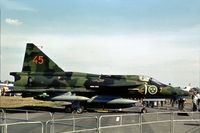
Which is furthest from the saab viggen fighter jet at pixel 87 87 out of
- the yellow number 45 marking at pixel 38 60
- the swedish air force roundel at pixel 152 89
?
the yellow number 45 marking at pixel 38 60

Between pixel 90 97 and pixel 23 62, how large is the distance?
609 centimetres

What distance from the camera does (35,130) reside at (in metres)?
13.5

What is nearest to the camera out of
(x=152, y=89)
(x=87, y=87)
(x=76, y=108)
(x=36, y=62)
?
(x=76, y=108)

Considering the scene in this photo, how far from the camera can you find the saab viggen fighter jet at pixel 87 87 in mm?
26422

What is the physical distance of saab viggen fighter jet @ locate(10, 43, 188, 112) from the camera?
86.7ft

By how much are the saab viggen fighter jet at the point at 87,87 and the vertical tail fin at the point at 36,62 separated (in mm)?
118

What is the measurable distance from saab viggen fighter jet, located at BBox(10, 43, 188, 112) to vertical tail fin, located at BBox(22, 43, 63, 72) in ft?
0.39

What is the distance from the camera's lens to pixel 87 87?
27359mm

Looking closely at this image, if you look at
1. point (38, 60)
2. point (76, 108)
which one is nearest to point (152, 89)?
point (76, 108)

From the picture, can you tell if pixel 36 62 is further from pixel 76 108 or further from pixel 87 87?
pixel 76 108

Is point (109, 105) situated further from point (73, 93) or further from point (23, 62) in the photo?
point (23, 62)

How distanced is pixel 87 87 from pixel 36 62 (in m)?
4.66

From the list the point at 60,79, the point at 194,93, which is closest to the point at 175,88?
the point at 194,93

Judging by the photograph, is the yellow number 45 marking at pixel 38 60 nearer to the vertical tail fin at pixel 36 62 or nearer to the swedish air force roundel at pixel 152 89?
the vertical tail fin at pixel 36 62
